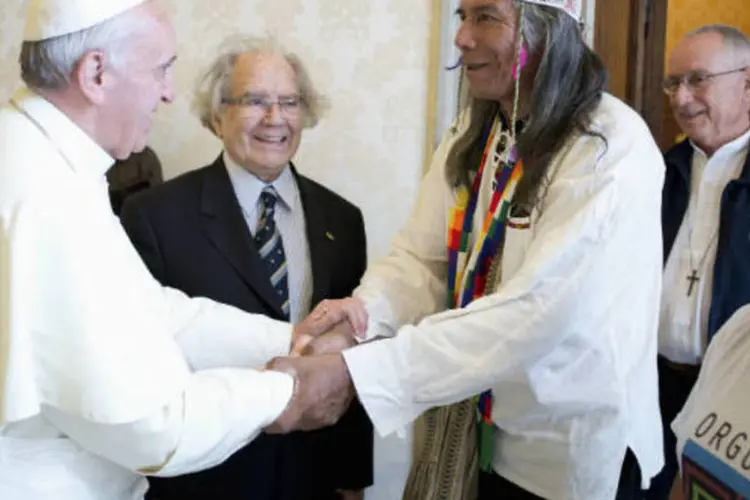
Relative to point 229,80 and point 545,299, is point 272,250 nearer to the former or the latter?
point 229,80

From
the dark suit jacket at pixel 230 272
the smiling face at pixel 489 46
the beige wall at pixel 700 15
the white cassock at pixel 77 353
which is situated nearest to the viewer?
the white cassock at pixel 77 353

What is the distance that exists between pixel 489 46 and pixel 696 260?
98cm

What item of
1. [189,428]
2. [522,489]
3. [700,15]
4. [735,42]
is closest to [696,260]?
[735,42]

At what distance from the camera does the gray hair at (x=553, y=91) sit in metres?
1.52

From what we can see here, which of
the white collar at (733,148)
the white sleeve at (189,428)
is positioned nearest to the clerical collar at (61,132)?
the white sleeve at (189,428)

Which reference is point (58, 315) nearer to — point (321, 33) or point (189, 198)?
point (189, 198)

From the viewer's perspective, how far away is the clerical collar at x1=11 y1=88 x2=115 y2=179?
1.13 meters

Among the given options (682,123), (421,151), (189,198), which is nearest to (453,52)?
(421,151)

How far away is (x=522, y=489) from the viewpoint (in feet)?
5.20

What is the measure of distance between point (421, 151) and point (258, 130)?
834mm

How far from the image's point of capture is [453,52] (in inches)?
105

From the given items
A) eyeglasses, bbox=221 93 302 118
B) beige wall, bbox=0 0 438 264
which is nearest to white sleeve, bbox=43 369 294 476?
eyeglasses, bbox=221 93 302 118

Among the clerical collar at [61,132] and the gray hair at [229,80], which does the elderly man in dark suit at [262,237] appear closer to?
the gray hair at [229,80]

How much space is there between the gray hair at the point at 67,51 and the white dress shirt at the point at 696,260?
5.26 ft
